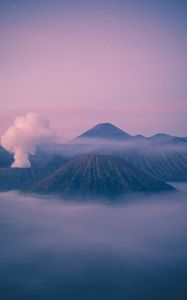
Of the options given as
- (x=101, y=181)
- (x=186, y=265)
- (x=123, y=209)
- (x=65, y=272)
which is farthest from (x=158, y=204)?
(x=65, y=272)

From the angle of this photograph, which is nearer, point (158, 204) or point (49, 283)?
point (49, 283)

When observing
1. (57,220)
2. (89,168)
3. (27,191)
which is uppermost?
(89,168)

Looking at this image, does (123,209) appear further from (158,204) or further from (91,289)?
(91,289)

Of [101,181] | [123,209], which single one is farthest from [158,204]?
[101,181]

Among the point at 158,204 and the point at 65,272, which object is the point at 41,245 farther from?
the point at 158,204

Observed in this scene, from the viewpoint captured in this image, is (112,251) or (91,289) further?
(112,251)

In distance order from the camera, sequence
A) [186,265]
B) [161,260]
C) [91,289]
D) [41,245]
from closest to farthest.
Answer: [91,289] < [186,265] < [161,260] < [41,245]

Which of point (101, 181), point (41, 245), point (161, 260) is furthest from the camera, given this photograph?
point (101, 181)

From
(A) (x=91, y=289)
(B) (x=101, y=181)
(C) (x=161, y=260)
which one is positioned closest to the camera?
(A) (x=91, y=289)

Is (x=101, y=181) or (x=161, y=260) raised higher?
(x=101, y=181)
